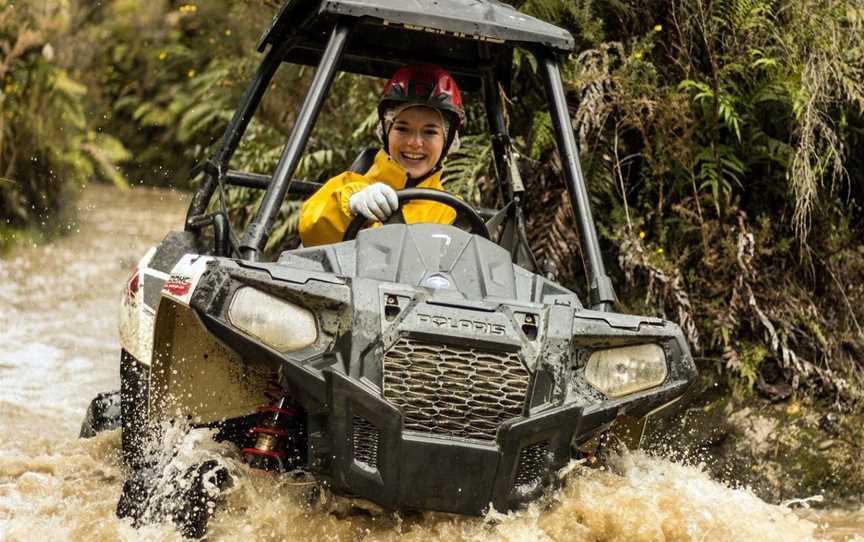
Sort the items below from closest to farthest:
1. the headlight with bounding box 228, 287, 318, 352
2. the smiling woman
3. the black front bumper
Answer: the black front bumper, the headlight with bounding box 228, 287, 318, 352, the smiling woman

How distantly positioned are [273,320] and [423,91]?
1.78 meters

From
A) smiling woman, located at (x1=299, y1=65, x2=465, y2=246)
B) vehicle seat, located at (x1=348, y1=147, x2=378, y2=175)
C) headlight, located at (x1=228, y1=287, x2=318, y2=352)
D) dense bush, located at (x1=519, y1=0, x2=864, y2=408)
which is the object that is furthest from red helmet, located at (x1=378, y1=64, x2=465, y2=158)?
headlight, located at (x1=228, y1=287, x2=318, y2=352)

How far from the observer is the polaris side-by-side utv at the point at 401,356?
9.26ft

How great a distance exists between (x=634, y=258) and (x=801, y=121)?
1014mm

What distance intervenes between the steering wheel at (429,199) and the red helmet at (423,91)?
0.74 meters

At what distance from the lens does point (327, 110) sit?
24.4 feet

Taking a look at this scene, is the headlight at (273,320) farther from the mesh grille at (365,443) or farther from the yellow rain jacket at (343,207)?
the yellow rain jacket at (343,207)

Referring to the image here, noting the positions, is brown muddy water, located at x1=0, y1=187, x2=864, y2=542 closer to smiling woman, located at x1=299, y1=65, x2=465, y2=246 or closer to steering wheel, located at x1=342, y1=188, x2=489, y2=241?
steering wheel, located at x1=342, y1=188, x2=489, y2=241

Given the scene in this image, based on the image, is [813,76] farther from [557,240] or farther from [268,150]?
[268,150]

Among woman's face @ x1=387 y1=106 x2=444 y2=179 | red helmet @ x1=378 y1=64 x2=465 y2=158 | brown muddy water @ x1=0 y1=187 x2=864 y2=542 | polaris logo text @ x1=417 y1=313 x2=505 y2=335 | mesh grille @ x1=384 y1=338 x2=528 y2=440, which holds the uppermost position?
red helmet @ x1=378 y1=64 x2=465 y2=158

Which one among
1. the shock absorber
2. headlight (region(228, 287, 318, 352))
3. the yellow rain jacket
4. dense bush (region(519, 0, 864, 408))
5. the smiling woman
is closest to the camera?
headlight (region(228, 287, 318, 352))

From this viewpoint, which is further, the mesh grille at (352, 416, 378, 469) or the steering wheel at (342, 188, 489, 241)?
the steering wheel at (342, 188, 489, 241)

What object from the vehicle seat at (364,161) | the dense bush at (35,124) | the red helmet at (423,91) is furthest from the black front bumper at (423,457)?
the dense bush at (35,124)

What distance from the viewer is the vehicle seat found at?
4.75m
